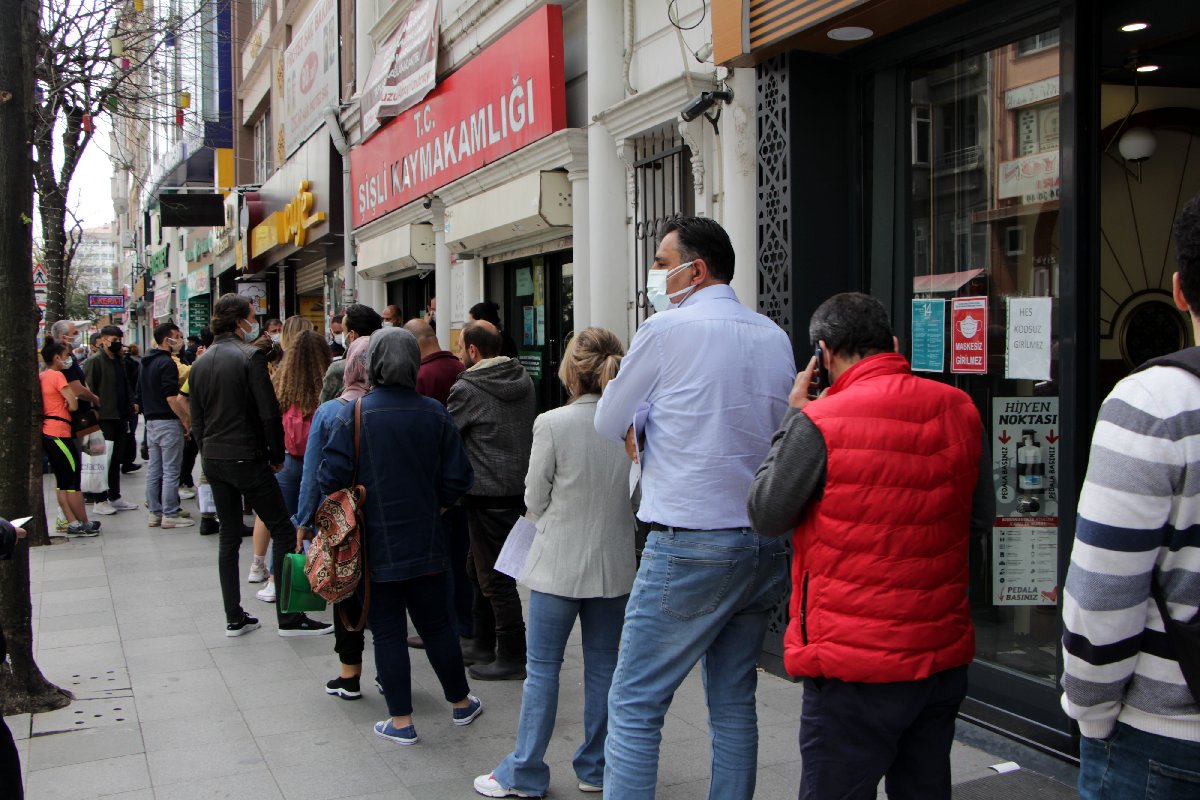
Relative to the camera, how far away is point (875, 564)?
2619mm

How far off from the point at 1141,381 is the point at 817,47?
3.79 m

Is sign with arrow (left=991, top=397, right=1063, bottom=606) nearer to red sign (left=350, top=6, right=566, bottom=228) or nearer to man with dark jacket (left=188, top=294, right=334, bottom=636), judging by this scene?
man with dark jacket (left=188, top=294, right=334, bottom=636)

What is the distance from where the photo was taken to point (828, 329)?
2834 mm

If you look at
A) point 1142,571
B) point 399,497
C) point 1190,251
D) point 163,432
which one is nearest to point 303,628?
point 399,497

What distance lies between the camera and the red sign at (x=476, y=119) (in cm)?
846

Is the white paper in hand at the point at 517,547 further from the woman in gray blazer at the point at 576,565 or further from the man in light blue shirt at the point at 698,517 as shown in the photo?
the man in light blue shirt at the point at 698,517

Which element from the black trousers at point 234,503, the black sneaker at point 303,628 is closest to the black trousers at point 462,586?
the black sneaker at point 303,628

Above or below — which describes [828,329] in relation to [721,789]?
above

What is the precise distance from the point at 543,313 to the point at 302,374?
11.4ft

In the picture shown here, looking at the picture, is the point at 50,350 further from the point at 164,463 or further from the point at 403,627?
the point at 403,627

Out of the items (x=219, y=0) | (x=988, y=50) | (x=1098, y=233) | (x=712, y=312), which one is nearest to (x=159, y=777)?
(x=712, y=312)

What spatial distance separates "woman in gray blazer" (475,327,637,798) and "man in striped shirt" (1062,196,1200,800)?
2.16 meters

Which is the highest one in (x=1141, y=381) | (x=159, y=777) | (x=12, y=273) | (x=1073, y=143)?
(x=1073, y=143)

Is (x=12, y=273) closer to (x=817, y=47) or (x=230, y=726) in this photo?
(x=230, y=726)
